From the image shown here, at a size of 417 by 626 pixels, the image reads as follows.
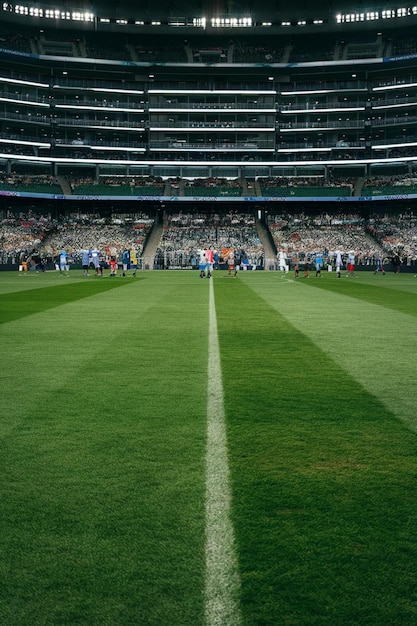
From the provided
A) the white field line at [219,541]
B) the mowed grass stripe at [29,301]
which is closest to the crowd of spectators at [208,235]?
the mowed grass stripe at [29,301]

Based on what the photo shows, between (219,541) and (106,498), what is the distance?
36.1 inches

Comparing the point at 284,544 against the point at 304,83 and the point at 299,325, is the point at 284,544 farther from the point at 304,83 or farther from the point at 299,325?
the point at 304,83

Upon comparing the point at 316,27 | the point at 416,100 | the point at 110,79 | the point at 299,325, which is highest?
the point at 316,27

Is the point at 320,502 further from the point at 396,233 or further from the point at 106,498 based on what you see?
the point at 396,233

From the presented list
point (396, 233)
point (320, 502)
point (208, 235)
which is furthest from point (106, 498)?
point (396, 233)

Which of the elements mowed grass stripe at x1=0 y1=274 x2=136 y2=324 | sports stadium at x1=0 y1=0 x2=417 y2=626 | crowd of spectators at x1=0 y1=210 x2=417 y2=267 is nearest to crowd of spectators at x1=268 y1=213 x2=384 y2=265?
crowd of spectators at x1=0 y1=210 x2=417 y2=267

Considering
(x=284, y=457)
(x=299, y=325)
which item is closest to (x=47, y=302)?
(x=299, y=325)

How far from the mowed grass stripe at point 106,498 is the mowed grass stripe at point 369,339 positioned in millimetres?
2035

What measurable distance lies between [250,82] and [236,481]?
81845 millimetres

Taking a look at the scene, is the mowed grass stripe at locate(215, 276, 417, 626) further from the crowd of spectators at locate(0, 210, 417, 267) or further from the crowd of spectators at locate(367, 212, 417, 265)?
the crowd of spectators at locate(367, 212, 417, 265)

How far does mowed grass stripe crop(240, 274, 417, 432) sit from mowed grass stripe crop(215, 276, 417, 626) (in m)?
0.35

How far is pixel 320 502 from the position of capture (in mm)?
3768

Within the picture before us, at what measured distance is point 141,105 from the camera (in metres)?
77.2

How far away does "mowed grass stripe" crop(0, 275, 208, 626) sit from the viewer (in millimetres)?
2682
